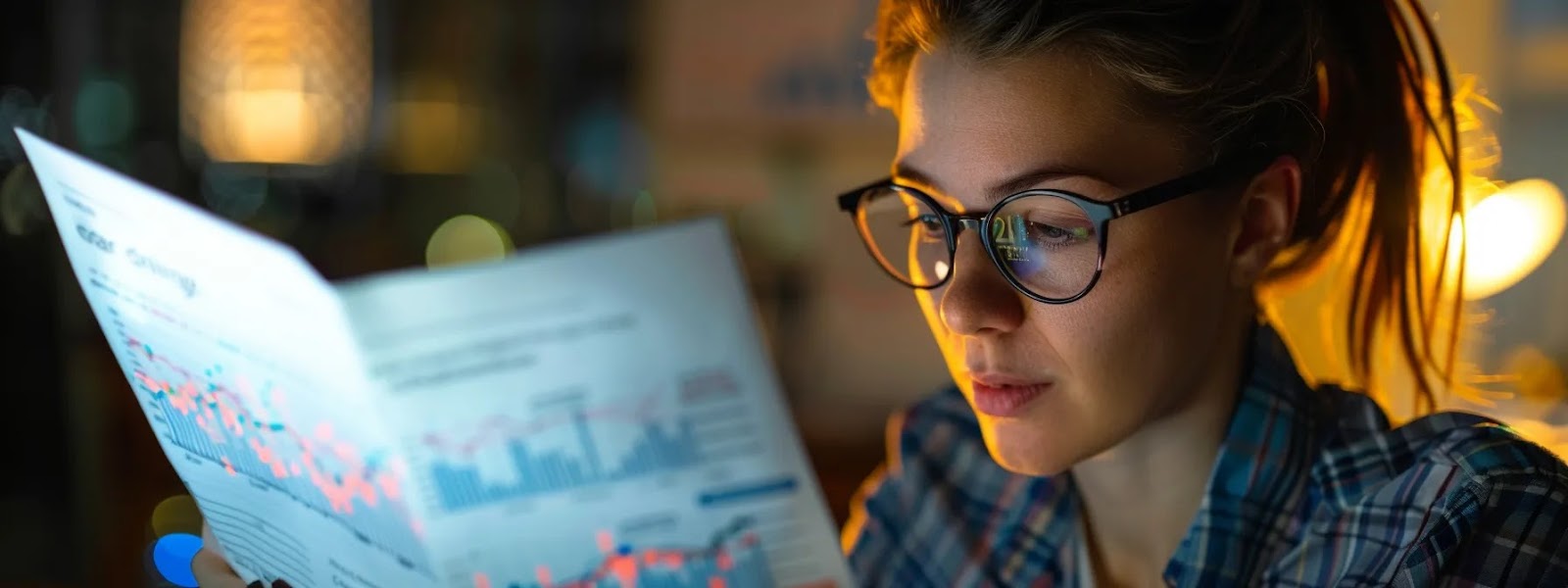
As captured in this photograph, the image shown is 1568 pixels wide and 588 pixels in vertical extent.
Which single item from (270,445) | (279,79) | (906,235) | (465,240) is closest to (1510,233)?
(906,235)

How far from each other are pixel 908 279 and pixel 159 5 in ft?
11.5

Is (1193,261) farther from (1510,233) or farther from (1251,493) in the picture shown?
(1510,233)

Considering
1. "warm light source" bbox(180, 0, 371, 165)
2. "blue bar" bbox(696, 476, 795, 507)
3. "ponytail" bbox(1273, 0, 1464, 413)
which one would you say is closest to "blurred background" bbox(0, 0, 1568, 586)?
"warm light source" bbox(180, 0, 371, 165)

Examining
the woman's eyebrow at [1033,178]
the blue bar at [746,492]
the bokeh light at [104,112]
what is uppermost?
the bokeh light at [104,112]

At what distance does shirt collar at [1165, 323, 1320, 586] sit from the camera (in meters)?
0.95

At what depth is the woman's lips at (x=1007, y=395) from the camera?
88 cm

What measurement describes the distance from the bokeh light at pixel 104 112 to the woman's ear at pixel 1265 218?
3.41 meters

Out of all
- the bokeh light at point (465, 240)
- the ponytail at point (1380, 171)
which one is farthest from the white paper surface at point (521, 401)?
the bokeh light at point (465, 240)

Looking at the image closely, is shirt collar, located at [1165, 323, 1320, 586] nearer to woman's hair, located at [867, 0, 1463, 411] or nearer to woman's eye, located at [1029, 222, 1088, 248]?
woman's hair, located at [867, 0, 1463, 411]

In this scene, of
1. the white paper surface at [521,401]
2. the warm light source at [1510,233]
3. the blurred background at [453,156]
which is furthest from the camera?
the blurred background at [453,156]

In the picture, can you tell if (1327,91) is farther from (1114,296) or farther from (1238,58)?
(1114,296)

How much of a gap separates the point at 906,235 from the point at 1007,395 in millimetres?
172

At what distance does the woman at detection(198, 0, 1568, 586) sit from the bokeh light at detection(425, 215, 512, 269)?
10.4ft

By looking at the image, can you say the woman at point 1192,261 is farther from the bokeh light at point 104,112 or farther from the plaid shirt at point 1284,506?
the bokeh light at point 104,112
